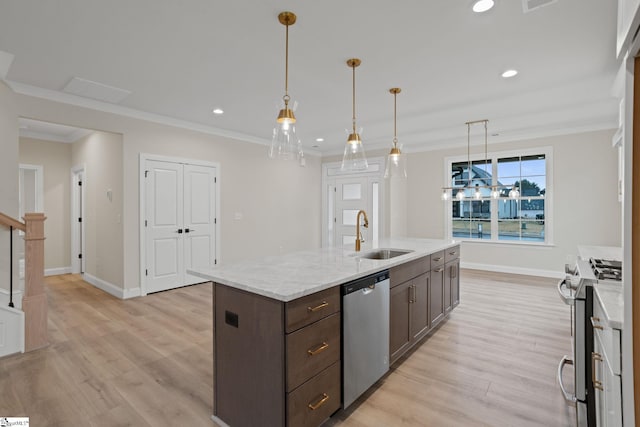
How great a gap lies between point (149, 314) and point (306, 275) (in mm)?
2906

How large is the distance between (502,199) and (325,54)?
4.69m

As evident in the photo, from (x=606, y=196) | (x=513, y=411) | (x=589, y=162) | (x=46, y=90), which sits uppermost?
(x=46, y=90)

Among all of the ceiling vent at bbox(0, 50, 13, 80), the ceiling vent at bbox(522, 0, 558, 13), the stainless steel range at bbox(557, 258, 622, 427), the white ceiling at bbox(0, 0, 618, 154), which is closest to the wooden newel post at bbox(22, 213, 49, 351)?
the ceiling vent at bbox(0, 50, 13, 80)

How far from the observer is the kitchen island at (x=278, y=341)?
1575 millimetres

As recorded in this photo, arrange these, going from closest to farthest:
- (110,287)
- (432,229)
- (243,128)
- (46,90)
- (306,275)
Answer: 1. (306,275)
2. (46,90)
3. (110,287)
4. (243,128)
5. (432,229)

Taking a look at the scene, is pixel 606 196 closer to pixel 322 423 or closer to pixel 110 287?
pixel 322 423

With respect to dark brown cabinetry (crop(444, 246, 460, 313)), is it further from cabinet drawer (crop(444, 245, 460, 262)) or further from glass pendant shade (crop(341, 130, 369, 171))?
glass pendant shade (crop(341, 130, 369, 171))

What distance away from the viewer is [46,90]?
3.68 m

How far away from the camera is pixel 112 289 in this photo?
4.75m

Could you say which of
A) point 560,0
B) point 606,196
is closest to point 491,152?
point 606,196

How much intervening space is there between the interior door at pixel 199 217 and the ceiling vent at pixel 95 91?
145cm

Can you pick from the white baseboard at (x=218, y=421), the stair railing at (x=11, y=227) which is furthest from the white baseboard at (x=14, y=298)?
A: the white baseboard at (x=218, y=421)

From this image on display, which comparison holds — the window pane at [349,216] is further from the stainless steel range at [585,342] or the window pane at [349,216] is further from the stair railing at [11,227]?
the stair railing at [11,227]

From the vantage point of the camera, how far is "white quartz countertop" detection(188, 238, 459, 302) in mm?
1641
